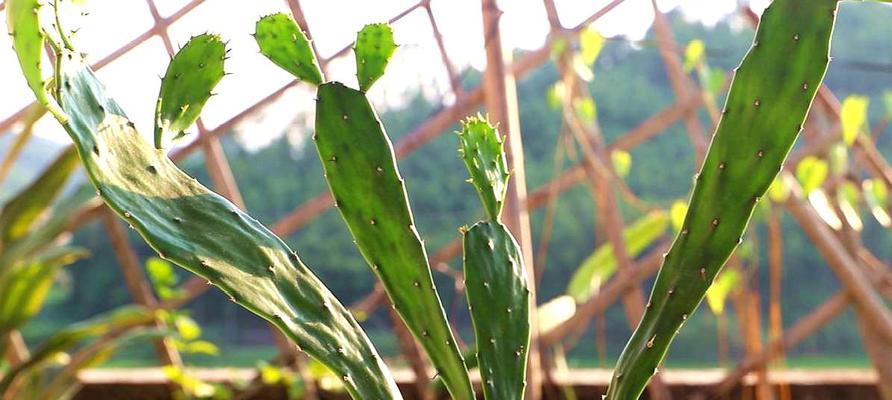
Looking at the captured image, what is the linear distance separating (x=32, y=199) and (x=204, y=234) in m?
1.37

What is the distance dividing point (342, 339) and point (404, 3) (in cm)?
159

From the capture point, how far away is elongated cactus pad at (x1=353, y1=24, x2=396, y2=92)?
0.78 metres

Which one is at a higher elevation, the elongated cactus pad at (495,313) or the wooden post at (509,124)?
the wooden post at (509,124)

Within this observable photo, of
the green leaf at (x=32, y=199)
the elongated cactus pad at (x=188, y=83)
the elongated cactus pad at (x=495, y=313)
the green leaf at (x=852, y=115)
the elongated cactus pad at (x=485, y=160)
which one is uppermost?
the green leaf at (x=32, y=199)

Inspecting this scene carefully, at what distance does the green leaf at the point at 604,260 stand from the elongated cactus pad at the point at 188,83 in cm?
144

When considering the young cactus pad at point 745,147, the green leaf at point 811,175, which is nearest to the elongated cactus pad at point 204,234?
the young cactus pad at point 745,147

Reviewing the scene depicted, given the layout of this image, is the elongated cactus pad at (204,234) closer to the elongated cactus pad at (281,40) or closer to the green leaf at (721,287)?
the elongated cactus pad at (281,40)

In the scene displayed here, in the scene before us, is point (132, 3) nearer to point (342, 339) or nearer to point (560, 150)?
point (560, 150)

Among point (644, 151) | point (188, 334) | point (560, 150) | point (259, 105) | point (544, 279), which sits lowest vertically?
point (188, 334)

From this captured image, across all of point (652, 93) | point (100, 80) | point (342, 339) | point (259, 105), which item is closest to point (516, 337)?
point (342, 339)

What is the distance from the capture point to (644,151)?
15594 mm

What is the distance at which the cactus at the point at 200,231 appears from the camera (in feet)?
2.28

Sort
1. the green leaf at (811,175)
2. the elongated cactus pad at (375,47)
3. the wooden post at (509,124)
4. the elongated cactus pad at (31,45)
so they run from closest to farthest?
the elongated cactus pad at (31,45) < the elongated cactus pad at (375,47) < the wooden post at (509,124) < the green leaf at (811,175)

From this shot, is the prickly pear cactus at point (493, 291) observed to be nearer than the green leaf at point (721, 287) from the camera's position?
Yes
